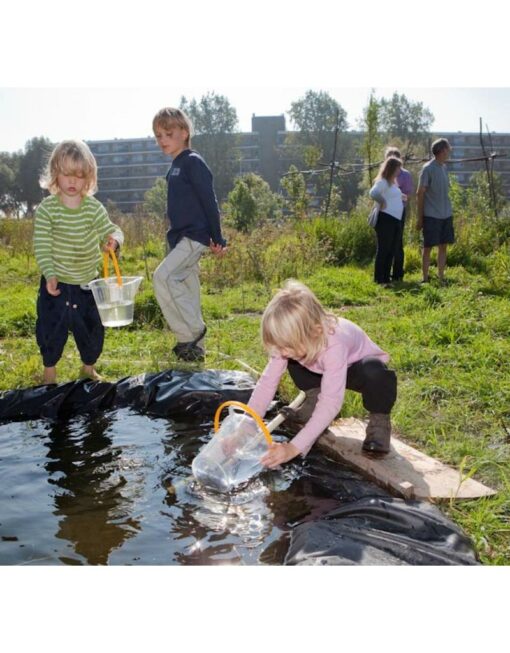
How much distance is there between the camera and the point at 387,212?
21.4 feet

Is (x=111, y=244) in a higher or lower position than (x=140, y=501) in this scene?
higher

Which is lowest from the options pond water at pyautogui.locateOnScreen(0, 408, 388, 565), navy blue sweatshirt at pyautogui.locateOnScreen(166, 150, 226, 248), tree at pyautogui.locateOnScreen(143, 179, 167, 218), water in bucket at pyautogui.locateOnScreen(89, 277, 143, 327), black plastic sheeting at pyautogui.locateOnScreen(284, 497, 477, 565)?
pond water at pyautogui.locateOnScreen(0, 408, 388, 565)

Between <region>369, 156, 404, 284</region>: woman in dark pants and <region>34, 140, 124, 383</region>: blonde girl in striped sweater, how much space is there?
373cm

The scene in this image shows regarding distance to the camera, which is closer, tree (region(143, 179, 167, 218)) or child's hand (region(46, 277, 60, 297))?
child's hand (region(46, 277, 60, 297))

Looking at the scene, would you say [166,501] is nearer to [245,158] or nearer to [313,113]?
[313,113]

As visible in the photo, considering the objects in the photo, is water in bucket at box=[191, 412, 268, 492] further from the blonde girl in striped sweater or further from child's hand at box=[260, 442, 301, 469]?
the blonde girl in striped sweater

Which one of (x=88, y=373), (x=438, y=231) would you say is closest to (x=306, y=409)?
(x=88, y=373)

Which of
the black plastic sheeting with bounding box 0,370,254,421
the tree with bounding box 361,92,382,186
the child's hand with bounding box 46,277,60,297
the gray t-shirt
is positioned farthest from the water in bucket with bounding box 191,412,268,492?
the tree with bounding box 361,92,382,186

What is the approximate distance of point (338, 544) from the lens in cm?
170

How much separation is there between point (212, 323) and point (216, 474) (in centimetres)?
300

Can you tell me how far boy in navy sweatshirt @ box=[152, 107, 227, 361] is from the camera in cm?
393

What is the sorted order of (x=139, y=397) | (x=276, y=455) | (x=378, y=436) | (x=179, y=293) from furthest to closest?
(x=179, y=293) → (x=139, y=397) → (x=378, y=436) → (x=276, y=455)

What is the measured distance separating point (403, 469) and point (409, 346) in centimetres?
171
